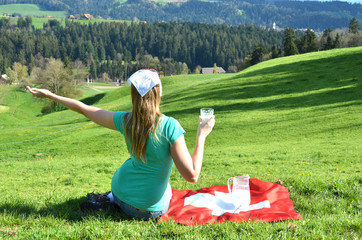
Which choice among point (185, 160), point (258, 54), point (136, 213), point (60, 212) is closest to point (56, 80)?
point (258, 54)

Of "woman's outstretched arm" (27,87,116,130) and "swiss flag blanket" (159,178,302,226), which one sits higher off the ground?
"woman's outstretched arm" (27,87,116,130)

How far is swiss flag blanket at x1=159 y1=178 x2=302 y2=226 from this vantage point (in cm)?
532

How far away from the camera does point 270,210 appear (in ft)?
18.4

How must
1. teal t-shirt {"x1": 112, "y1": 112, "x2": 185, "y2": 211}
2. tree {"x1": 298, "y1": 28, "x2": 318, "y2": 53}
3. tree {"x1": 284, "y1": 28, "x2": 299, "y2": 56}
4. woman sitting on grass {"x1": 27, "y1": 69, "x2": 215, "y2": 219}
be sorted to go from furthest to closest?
1. tree {"x1": 298, "y1": 28, "x2": 318, "y2": 53}
2. tree {"x1": 284, "y1": 28, "x2": 299, "y2": 56}
3. teal t-shirt {"x1": 112, "y1": 112, "x2": 185, "y2": 211}
4. woman sitting on grass {"x1": 27, "y1": 69, "x2": 215, "y2": 219}

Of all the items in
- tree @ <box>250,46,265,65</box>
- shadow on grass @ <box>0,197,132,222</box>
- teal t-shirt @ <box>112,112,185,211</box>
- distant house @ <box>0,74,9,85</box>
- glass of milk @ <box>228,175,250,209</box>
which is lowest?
distant house @ <box>0,74,9,85</box>

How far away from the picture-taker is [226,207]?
5.96 metres

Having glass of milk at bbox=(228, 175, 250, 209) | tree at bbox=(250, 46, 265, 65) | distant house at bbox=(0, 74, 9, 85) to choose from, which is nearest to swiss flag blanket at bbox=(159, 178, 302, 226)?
glass of milk at bbox=(228, 175, 250, 209)

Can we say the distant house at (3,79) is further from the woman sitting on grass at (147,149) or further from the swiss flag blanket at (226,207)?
the woman sitting on grass at (147,149)

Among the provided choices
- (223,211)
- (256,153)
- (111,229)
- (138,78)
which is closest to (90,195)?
(111,229)

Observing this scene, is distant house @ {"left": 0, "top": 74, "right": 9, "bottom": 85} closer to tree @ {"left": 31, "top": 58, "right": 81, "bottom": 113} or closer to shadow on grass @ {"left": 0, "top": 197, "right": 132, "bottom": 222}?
tree @ {"left": 31, "top": 58, "right": 81, "bottom": 113}

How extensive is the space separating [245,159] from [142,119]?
1101 centimetres

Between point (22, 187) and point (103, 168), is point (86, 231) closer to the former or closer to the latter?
point (22, 187)

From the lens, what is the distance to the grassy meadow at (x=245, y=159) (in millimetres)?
4840

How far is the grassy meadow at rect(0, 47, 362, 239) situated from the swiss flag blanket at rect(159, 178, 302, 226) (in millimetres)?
299
